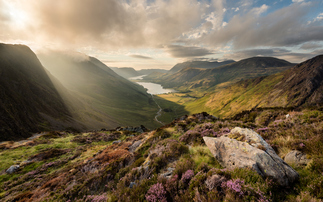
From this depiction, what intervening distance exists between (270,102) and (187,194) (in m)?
211

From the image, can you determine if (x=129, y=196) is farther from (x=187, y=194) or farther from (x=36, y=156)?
(x=36, y=156)

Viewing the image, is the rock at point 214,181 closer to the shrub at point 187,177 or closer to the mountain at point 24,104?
the shrub at point 187,177

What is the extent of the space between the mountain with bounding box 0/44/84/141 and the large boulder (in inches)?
2785

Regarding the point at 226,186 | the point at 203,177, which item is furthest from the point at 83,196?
the point at 226,186

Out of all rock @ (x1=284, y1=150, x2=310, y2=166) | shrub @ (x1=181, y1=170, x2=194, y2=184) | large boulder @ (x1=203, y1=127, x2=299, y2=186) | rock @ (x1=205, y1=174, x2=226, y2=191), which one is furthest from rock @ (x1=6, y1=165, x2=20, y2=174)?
rock @ (x1=284, y1=150, x2=310, y2=166)

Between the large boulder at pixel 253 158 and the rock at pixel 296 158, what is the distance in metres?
0.77

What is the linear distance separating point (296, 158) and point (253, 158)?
8.50 feet

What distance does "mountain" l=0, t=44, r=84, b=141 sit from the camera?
5327 cm

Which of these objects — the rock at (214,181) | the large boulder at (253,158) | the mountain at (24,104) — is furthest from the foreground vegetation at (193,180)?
the mountain at (24,104)

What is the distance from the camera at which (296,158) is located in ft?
22.0

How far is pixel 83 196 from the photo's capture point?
877 cm

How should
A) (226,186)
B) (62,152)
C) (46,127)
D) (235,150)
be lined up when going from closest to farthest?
(226,186) < (235,150) < (62,152) < (46,127)

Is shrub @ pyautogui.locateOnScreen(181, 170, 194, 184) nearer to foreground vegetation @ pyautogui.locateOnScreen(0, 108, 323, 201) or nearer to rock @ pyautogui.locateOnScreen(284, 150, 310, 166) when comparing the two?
foreground vegetation @ pyautogui.locateOnScreen(0, 108, 323, 201)

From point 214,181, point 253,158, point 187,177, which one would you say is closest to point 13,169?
point 187,177
